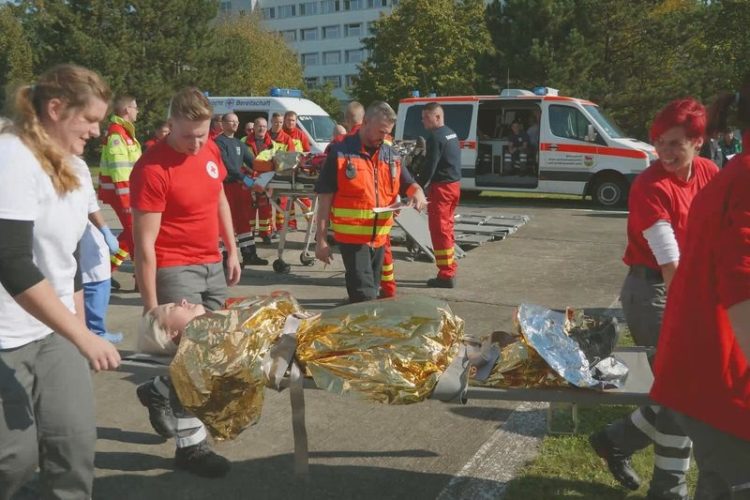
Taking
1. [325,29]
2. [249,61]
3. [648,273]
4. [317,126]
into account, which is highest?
[325,29]

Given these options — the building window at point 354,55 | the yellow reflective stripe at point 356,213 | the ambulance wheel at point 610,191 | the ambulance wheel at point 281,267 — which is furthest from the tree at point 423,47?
the building window at point 354,55

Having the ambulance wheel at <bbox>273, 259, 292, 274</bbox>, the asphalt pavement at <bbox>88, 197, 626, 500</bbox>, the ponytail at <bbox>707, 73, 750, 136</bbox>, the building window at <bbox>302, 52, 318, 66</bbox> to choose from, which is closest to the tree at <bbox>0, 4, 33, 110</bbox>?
the ambulance wheel at <bbox>273, 259, 292, 274</bbox>

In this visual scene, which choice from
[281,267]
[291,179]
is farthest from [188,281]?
[291,179]

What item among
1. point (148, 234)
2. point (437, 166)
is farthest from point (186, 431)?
point (437, 166)

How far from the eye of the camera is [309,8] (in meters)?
84.6

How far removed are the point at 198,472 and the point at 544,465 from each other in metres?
1.67

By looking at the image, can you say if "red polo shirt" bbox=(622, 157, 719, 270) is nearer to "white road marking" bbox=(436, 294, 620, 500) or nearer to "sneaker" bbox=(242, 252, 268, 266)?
"white road marking" bbox=(436, 294, 620, 500)

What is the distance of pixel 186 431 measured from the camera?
3.49 meters

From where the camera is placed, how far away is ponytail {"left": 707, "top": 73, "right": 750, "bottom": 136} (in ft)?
6.25

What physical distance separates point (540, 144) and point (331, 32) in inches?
2852

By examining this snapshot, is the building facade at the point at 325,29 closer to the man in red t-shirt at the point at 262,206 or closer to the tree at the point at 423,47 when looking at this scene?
the tree at the point at 423,47

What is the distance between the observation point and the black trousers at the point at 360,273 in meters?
5.28

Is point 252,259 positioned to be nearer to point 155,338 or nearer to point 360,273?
point 360,273

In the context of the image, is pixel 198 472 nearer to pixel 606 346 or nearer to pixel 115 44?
pixel 606 346
